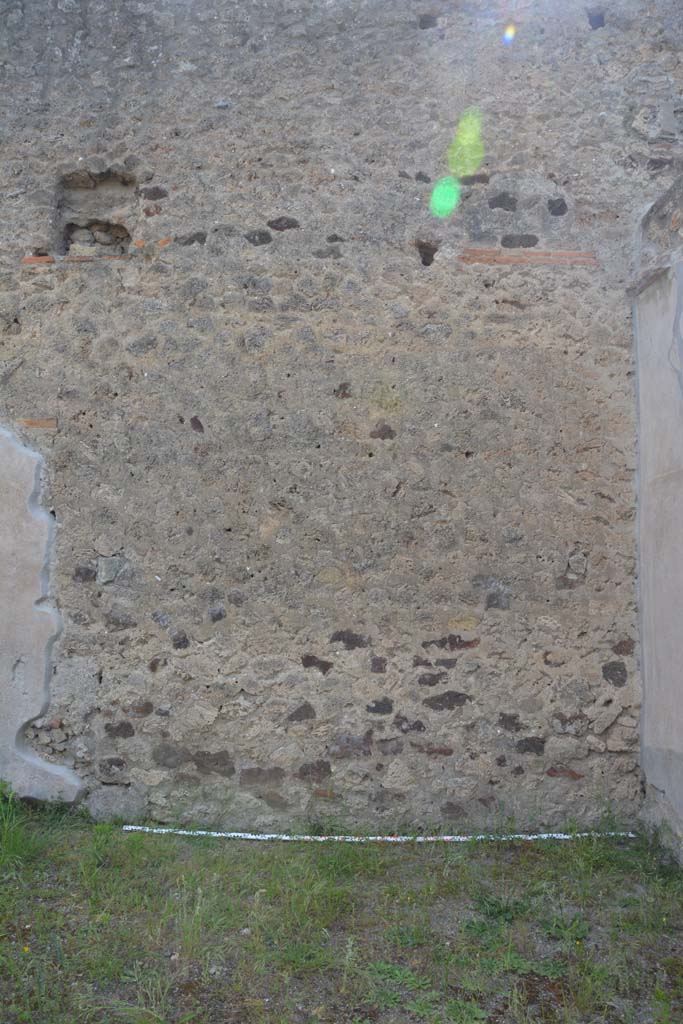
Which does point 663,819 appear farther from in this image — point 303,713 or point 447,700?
point 303,713

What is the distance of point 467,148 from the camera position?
14.9 feet

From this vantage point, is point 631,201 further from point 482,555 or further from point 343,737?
point 343,737

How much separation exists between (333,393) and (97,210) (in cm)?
158

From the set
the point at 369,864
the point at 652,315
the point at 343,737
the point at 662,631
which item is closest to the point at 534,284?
the point at 652,315

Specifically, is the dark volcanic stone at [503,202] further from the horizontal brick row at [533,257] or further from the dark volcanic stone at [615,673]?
the dark volcanic stone at [615,673]

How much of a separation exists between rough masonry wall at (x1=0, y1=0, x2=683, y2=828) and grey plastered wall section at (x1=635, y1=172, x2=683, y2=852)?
13 cm

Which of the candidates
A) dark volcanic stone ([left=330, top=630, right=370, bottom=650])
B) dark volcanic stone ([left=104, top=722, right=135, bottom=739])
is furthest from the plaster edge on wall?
dark volcanic stone ([left=104, top=722, right=135, bottom=739])

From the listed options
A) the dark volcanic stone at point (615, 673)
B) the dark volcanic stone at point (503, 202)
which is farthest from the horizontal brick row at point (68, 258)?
the dark volcanic stone at point (615, 673)

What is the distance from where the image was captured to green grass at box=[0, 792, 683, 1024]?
107 inches

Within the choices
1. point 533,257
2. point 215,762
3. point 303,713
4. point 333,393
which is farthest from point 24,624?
point 533,257

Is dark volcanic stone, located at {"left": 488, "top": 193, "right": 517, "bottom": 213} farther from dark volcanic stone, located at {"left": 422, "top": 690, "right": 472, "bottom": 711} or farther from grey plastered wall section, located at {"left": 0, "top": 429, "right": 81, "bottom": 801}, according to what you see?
grey plastered wall section, located at {"left": 0, "top": 429, "right": 81, "bottom": 801}

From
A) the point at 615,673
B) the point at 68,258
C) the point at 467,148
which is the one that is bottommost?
the point at 615,673

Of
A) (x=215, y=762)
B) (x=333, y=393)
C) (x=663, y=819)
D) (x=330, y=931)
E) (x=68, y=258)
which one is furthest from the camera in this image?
(x=68, y=258)

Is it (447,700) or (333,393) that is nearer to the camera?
(447,700)
